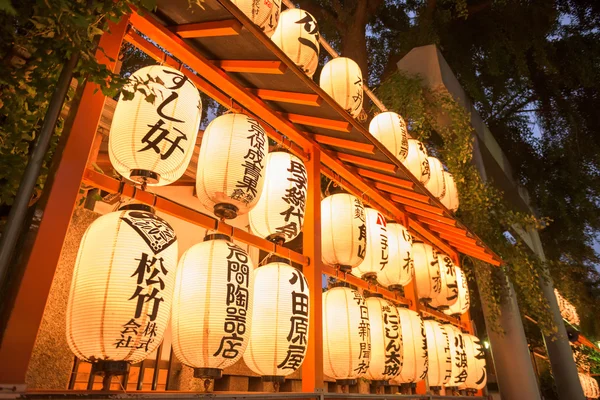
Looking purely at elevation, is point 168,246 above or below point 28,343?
above

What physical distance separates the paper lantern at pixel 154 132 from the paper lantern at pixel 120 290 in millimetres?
338

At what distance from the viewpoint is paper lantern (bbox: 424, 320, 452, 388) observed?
5641 millimetres

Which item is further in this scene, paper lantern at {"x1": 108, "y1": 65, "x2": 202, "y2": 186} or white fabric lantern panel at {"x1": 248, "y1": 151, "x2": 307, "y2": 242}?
white fabric lantern panel at {"x1": 248, "y1": 151, "x2": 307, "y2": 242}

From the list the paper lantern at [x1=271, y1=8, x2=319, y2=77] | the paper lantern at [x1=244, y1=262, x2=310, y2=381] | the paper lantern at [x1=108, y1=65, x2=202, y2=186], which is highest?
the paper lantern at [x1=271, y1=8, x2=319, y2=77]

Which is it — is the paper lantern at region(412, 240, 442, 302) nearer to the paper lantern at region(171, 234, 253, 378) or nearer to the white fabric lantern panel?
the white fabric lantern panel

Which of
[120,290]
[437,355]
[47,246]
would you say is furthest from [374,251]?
[47,246]

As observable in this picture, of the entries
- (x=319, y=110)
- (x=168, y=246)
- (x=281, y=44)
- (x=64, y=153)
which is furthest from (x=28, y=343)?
(x=281, y=44)

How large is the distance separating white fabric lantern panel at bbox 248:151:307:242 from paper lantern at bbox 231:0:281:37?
1.69 meters

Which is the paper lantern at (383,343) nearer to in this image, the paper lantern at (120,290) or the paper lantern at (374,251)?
the paper lantern at (374,251)

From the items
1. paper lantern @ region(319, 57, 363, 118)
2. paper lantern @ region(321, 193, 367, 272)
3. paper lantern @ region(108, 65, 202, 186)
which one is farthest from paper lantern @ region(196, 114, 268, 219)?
paper lantern @ region(319, 57, 363, 118)

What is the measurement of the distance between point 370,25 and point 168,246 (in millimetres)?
13804

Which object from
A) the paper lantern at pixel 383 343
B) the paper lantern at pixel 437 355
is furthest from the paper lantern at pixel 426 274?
the paper lantern at pixel 383 343

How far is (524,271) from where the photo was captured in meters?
9.12

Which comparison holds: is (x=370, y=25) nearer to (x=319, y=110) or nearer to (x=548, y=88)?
(x=548, y=88)
